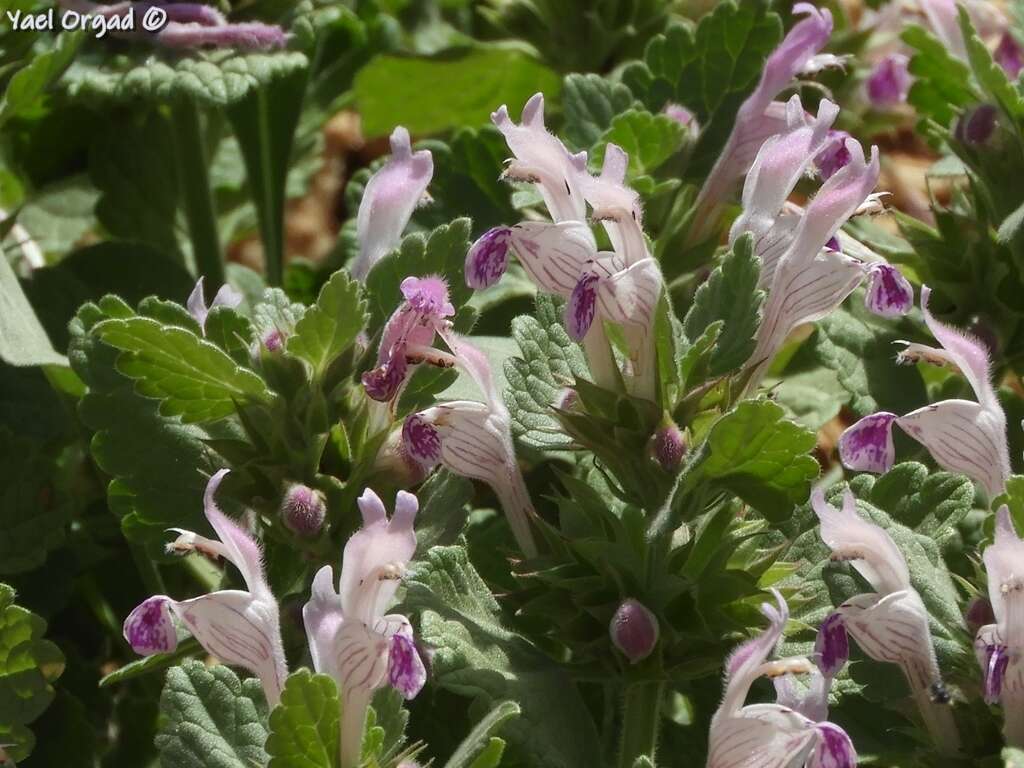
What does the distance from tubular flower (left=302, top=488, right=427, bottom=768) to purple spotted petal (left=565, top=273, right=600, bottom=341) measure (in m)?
0.15

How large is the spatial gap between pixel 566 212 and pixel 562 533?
230 millimetres

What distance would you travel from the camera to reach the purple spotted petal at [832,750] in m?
0.90

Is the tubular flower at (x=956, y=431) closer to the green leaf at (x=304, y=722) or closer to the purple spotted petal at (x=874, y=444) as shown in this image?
the purple spotted petal at (x=874, y=444)

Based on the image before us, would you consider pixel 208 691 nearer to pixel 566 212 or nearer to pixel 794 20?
pixel 566 212

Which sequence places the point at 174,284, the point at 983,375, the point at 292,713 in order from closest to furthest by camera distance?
the point at 292,713
the point at 983,375
the point at 174,284

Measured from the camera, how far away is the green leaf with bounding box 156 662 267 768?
3.33 feet

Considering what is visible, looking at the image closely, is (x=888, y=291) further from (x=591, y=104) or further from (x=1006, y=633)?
(x=591, y=104)

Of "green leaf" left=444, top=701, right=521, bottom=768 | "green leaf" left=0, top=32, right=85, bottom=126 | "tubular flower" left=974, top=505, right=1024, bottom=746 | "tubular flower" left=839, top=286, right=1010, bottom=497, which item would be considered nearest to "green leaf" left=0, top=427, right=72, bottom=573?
"green leaf" left=0, top=32, right=85, bottom=126

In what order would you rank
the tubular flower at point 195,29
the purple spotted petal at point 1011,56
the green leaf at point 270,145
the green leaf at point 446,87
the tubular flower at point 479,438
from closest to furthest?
the tubular flower at point 479,438
the tubular flower at point 195,29
the purple spotted petal at point 1011,56
the green leaf at point 270,145
the green leaf at point 446,87

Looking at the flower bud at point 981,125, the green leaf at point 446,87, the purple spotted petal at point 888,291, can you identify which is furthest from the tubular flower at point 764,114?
the green leaf at point 446,87

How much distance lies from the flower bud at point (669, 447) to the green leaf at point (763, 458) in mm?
26

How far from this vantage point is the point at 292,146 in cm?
199

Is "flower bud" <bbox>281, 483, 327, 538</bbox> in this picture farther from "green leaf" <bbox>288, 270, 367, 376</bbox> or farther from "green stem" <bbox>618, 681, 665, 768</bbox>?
"green stem" <bbox>618, 681, 665, 768</bbox>

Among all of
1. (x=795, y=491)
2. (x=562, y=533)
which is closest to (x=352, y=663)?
(x=562, y=533)
